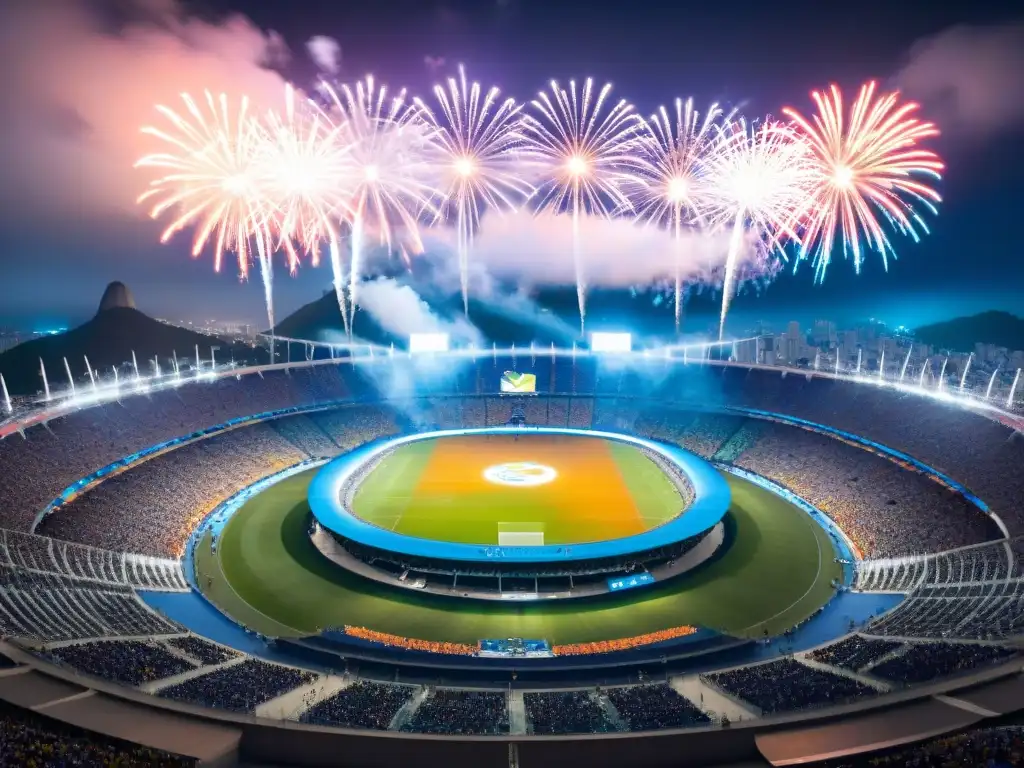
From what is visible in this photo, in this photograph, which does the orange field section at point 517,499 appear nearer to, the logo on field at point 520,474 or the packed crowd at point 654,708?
the logo on field at point 520,474

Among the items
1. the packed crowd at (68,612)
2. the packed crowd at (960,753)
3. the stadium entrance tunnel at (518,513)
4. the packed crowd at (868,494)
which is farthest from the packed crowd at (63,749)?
the packed crowd at (868,494)

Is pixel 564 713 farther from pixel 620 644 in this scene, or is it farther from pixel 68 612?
pixel 68 612

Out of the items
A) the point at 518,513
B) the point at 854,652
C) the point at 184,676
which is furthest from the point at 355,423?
the point at 854,652

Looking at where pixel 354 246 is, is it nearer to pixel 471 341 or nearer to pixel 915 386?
pixel 915 386

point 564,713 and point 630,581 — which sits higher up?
point 564,713

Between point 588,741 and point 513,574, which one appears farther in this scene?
point 513,574

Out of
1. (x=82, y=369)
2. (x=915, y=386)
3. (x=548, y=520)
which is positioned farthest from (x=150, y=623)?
(x=82, y=369)

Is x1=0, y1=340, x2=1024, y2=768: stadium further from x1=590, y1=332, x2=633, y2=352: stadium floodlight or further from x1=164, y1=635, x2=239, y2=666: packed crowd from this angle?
x1=590, y1=332, x2=633, y2=352: stadium floodlight
